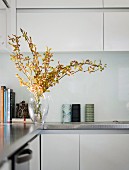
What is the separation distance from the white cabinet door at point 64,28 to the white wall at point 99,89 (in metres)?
0.31

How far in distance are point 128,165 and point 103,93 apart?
946 millimetres

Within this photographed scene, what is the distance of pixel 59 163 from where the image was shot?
10.4 ft

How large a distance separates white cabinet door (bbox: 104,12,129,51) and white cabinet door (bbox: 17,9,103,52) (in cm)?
6

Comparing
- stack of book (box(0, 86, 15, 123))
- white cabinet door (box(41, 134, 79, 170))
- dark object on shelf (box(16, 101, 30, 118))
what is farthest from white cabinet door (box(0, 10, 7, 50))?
white cabinet door (box(41, 134, 79, 170))

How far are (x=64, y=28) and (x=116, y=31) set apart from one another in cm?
51

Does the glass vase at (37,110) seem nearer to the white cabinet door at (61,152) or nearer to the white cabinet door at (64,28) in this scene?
the white cabinet door at (61,152)

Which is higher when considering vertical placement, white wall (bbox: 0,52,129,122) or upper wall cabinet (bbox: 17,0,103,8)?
upper wall cabinet (bbox: 17,0,103,8)

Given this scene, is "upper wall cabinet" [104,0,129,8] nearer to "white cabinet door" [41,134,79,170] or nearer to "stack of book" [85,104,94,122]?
"stack of book" [85,104,94,122]

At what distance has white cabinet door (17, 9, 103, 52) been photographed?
359 cm

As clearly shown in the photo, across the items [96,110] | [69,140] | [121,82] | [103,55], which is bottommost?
[69,140]

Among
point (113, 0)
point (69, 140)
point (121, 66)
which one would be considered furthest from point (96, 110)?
point (113, 0)

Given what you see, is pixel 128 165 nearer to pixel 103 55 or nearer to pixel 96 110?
pixel 96 110

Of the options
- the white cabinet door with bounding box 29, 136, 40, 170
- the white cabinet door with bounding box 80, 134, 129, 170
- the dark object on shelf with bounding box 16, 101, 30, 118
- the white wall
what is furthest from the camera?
the white wall

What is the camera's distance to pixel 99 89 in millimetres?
3889
